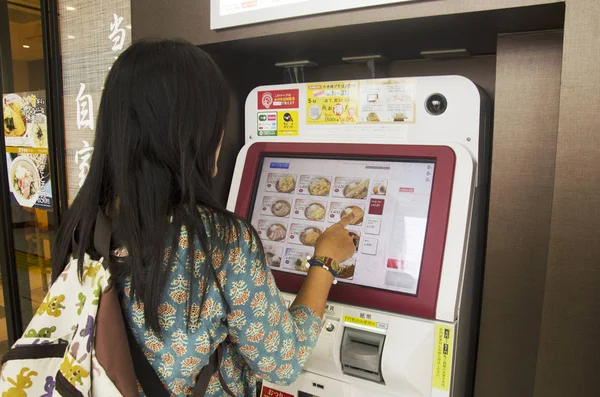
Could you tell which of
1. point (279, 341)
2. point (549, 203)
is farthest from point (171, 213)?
point (549, 203)

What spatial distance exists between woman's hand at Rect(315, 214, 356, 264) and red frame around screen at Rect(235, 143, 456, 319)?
5.1 inches

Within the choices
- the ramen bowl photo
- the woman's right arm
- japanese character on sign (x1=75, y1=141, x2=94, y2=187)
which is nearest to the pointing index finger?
Result: the woman's right arm

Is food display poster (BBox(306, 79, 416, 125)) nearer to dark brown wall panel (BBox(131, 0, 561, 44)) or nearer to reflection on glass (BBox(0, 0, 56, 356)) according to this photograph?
dark brown wall panel (BBox(131, 0, 561, 44))

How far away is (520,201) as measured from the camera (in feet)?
4.63

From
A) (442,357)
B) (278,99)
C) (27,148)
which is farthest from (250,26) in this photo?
(27,148)

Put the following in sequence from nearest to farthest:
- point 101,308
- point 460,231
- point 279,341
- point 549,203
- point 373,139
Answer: point 101,308 → point 279,341 → point 460,231 → point 549,203 → point 373,139

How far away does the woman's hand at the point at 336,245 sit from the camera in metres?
1.29

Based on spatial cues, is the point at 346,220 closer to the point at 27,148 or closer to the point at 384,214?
the point at 384,214

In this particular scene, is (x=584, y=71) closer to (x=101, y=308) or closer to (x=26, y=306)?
(x=101, y=308)

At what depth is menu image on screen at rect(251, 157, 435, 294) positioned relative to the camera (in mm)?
1360

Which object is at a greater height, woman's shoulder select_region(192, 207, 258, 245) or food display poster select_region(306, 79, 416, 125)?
food display poster select_region(306, 79, 416, 125)

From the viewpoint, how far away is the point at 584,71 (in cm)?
105

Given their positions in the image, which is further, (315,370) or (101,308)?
(315,370)

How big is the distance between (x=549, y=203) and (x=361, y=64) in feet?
2.76
